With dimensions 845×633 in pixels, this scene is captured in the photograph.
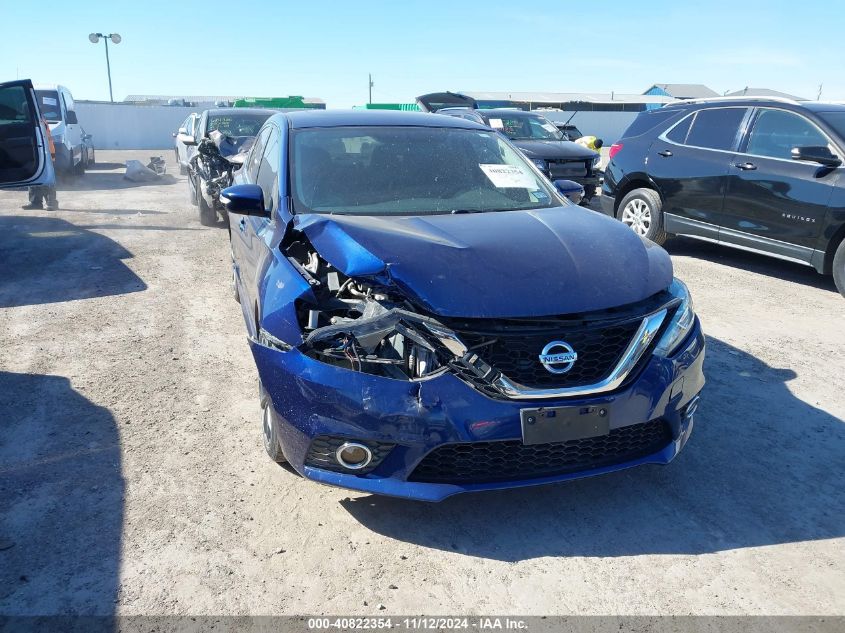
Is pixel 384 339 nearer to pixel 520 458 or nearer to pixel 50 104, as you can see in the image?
pixel 520 458

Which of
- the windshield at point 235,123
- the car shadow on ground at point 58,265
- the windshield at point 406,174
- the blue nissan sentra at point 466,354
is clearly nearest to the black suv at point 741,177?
the windshield at point 406,174

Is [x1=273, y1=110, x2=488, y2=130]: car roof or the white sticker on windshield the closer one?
the white sticker on windshield

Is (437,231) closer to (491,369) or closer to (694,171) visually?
(491,369)

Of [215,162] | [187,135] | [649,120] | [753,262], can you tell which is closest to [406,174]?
[649,120]

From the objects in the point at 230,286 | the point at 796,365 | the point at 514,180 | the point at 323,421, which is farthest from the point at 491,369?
the point at 230,286

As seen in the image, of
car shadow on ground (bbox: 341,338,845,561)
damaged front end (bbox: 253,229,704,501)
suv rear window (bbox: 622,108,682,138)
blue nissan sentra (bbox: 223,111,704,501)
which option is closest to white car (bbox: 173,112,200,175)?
suv rear window (bbox: 622,108,682,138)

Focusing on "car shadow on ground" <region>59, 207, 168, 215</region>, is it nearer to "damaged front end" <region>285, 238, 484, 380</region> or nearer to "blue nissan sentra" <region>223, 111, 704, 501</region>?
"blue nissan sentra" <region>223, 111, 704, 501</region>

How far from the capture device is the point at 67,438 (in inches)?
140

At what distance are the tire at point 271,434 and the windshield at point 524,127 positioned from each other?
34.3 ft

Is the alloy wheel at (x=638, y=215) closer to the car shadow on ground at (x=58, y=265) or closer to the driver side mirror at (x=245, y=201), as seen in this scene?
the driver side mirror at (x=245, y=201)

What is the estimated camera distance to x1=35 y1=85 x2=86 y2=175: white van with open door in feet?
48.9

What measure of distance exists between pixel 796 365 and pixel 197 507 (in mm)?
4041

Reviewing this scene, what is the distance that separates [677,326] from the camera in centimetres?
298

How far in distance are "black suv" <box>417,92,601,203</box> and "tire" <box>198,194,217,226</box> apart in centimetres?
421
